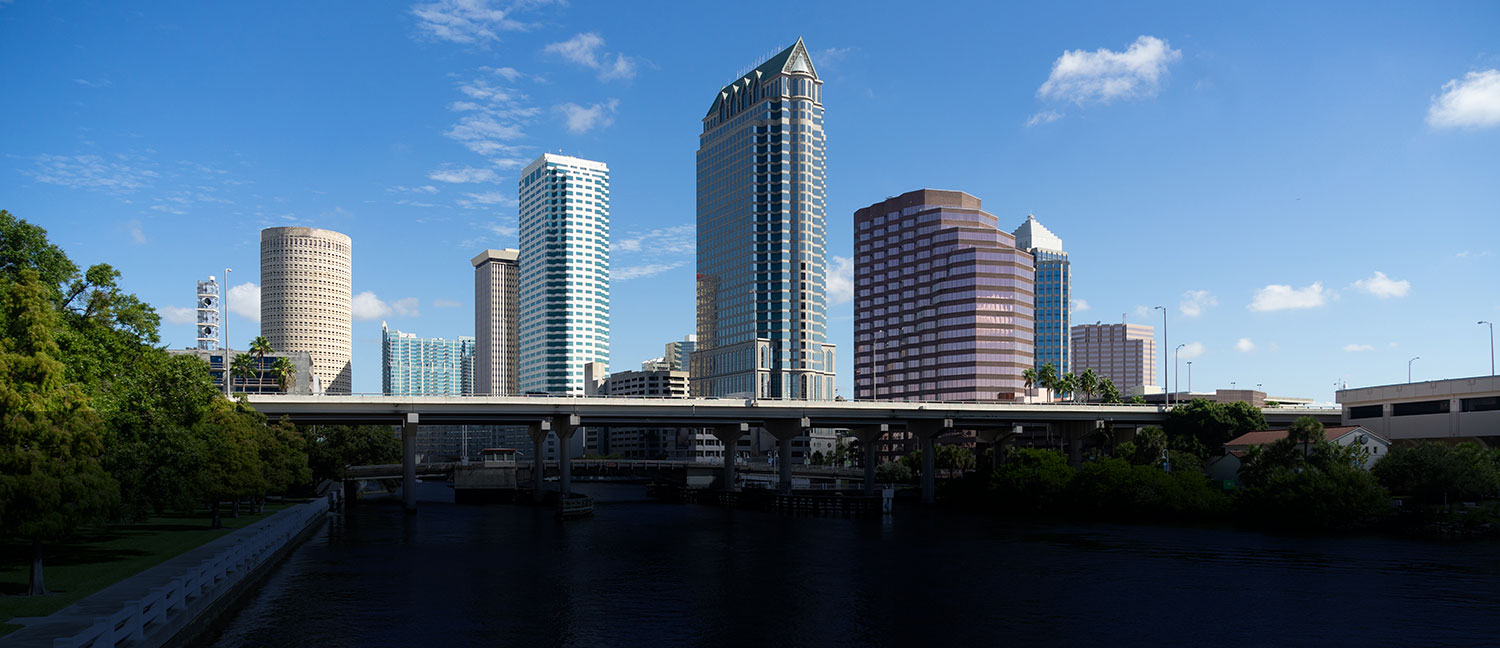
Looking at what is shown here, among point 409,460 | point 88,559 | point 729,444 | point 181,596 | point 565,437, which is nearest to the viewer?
point 181,596

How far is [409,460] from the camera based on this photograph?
400ft

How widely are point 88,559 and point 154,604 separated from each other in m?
17.8

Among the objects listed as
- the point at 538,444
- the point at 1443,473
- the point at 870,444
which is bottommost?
the point at 870,444

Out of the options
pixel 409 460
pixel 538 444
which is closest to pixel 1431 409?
pixel 538 444

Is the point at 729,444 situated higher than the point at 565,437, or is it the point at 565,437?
the point at 565,437

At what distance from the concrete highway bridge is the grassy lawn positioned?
40.6 meters

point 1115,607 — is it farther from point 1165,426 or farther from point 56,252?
point 1165,426

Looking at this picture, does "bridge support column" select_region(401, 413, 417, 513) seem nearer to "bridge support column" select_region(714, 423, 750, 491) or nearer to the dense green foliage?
"bridge support column" select_region(714, 423, 750, 491)

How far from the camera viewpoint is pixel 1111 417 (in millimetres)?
149125

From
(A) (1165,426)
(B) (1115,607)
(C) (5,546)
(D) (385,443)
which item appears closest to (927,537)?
(B) (1115,607)

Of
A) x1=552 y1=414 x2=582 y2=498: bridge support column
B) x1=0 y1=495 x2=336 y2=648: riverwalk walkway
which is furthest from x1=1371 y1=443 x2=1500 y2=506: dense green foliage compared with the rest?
x1=0 y1=495 x2=336 y2=648: riverwalk walkway

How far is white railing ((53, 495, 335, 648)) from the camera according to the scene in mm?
27891

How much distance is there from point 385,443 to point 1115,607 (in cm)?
15178

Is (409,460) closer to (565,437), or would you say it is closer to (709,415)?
(565,437)
